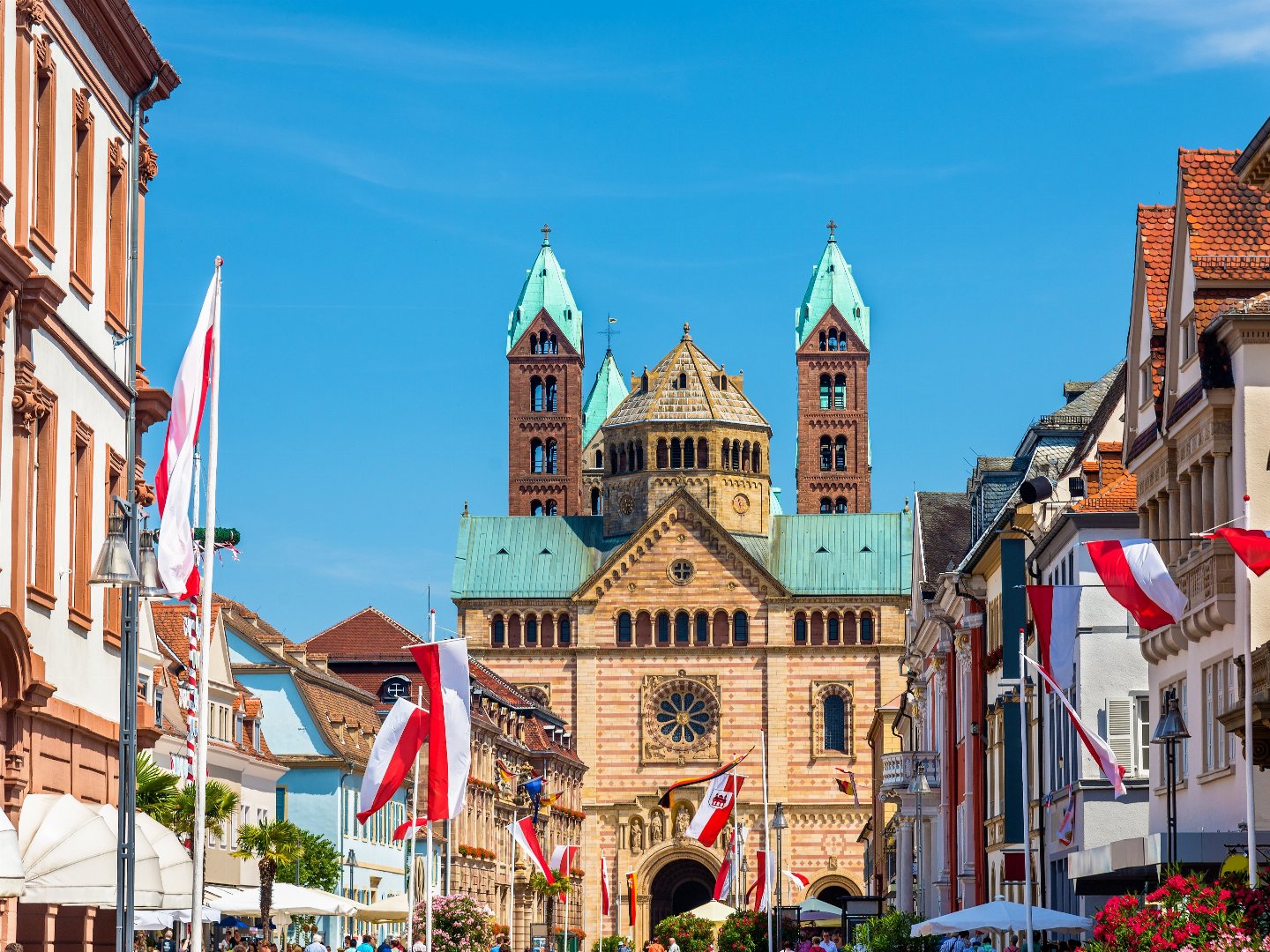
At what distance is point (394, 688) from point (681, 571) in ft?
107

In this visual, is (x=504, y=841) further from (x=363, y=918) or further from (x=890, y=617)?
(x=363, y=918)

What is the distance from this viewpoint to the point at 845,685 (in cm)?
12494

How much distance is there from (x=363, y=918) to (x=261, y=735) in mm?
24654

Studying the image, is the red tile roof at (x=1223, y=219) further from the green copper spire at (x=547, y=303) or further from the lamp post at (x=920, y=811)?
the green copper spire at (x=547, y=303)

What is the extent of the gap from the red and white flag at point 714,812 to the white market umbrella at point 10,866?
141 feet

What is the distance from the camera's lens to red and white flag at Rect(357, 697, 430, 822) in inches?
1304

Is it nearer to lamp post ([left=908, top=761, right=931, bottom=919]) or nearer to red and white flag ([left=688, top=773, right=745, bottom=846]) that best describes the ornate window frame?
lamp post ([left=908, top=761, right=931, bottom=919])

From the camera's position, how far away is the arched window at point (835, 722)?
124750mm

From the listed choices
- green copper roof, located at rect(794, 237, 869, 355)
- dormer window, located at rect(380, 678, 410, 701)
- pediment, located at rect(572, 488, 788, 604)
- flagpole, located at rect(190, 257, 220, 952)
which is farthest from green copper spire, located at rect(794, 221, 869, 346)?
flagpole, located at rect(190, 257, 220, 952)

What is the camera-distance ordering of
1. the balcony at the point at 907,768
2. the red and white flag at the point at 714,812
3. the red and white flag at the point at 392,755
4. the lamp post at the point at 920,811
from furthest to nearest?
the balcony at the point at 907,768 → the lamp post at the point at 920,811 → the red and white flag at the point at 714,812 → the red and white flag at the point at 392,755

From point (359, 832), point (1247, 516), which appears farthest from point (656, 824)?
point (1247, 516)

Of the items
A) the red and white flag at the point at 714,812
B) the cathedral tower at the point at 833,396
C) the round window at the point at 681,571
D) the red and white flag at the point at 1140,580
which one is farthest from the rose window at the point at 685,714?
the red and white flag at the point at 1140,580

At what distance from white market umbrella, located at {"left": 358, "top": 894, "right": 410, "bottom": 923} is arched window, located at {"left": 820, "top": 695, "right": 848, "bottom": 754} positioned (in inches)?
2826

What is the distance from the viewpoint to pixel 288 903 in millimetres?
41000
